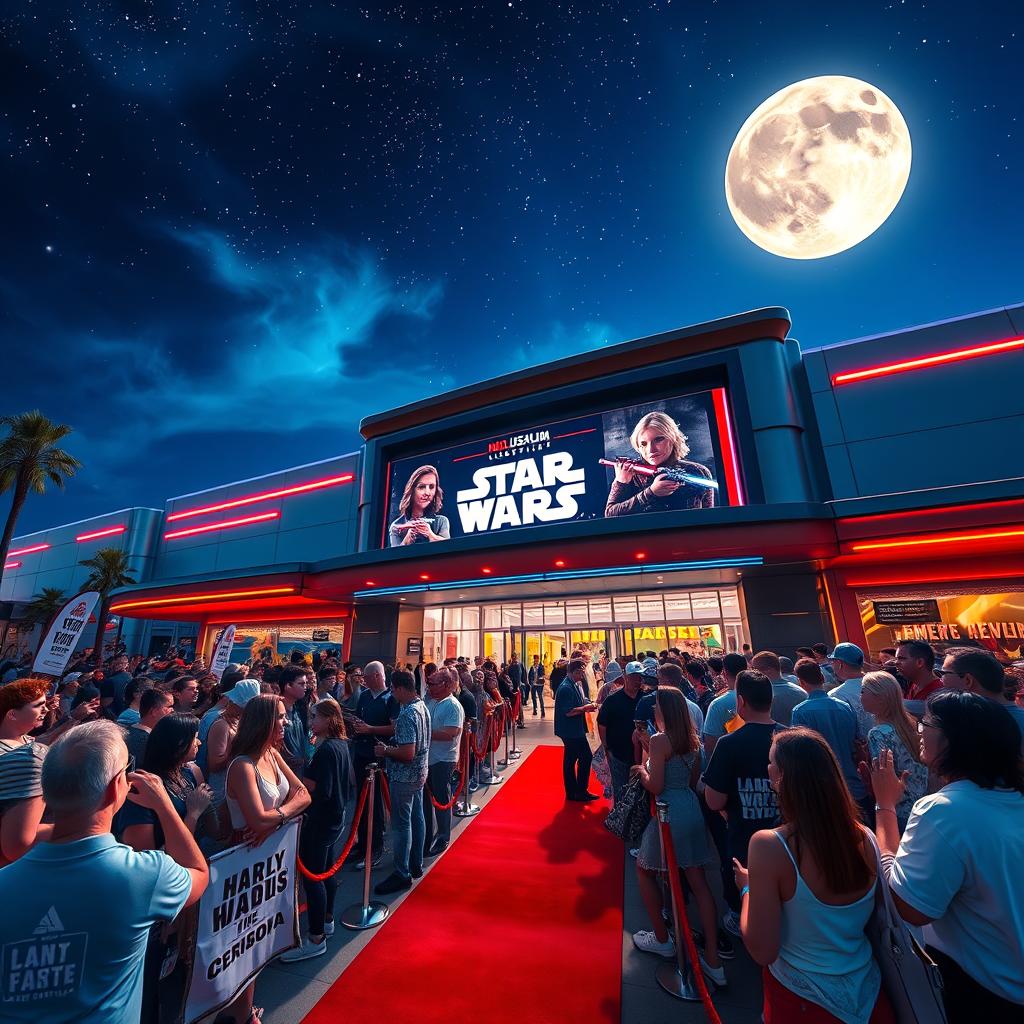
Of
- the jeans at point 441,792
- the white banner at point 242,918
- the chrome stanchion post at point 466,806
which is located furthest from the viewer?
the chrome stanchion post at point 466,806

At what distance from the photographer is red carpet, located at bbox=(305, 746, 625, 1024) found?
3.77 meters

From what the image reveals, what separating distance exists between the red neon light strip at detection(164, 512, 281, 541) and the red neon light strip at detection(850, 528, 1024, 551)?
25240 mm

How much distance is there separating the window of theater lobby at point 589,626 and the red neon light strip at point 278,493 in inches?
339

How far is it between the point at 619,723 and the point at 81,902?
5.58 meters

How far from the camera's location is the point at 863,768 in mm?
3840

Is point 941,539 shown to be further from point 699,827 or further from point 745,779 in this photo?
point 745,779

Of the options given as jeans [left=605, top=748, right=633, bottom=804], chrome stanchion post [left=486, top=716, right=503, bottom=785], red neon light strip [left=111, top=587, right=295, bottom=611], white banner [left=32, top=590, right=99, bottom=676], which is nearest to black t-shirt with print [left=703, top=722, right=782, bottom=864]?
jeans [left=605, top=748, right=633, bottom=804]

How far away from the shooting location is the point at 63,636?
8781 millimetres

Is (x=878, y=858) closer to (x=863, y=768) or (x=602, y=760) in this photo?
(x=863, y=768)

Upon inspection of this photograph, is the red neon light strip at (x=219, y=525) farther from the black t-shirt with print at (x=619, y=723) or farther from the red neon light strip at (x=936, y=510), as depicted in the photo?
the red neon light strip at (x=936, y=510)

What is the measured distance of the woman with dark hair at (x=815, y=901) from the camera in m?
2.10

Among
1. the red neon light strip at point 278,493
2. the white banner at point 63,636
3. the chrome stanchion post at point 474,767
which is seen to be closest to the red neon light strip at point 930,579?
the chrome stanchion post at point 474,767

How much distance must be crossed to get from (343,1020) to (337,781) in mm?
1640

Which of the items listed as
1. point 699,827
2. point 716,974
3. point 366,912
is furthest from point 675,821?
point 366,912
